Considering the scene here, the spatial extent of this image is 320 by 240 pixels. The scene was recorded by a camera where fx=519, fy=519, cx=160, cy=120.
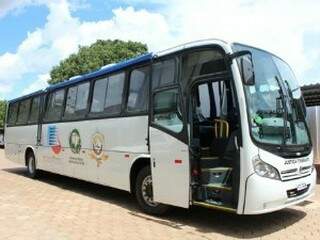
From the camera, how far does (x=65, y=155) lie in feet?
46.3

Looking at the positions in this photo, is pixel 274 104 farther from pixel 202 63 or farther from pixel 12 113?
pixel 12 113

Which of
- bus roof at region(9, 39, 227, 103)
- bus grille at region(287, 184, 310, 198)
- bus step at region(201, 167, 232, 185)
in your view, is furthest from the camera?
bus roof at region(9, 39, 227, 103)

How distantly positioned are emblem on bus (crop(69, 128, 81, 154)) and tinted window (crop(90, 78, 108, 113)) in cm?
104

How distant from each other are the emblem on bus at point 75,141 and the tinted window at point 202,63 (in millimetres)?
4855

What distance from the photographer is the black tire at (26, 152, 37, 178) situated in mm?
17078

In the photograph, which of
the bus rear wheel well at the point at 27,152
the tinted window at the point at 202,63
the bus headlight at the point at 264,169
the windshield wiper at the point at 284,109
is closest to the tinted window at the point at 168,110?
the tinted window at the point at 202,63

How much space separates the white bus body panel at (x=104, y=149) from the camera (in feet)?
34.2

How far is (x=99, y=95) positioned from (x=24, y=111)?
695cm

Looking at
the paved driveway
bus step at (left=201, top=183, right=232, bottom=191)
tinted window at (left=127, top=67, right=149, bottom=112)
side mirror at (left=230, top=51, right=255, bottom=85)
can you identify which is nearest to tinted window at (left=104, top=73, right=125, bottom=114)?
tinted window at (left=127, top=67, right=149, bottom=112)

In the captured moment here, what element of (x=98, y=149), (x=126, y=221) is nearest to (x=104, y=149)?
(x=98, y=149)

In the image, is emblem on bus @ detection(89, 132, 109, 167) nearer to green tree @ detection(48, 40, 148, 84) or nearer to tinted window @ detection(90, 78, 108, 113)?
tinted window @ detection(90, 78, 108, 113)

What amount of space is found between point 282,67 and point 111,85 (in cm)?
401

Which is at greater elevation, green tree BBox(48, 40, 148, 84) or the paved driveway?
green tree BBox(48, 40, 148, 84)

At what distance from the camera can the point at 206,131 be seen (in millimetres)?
9430
